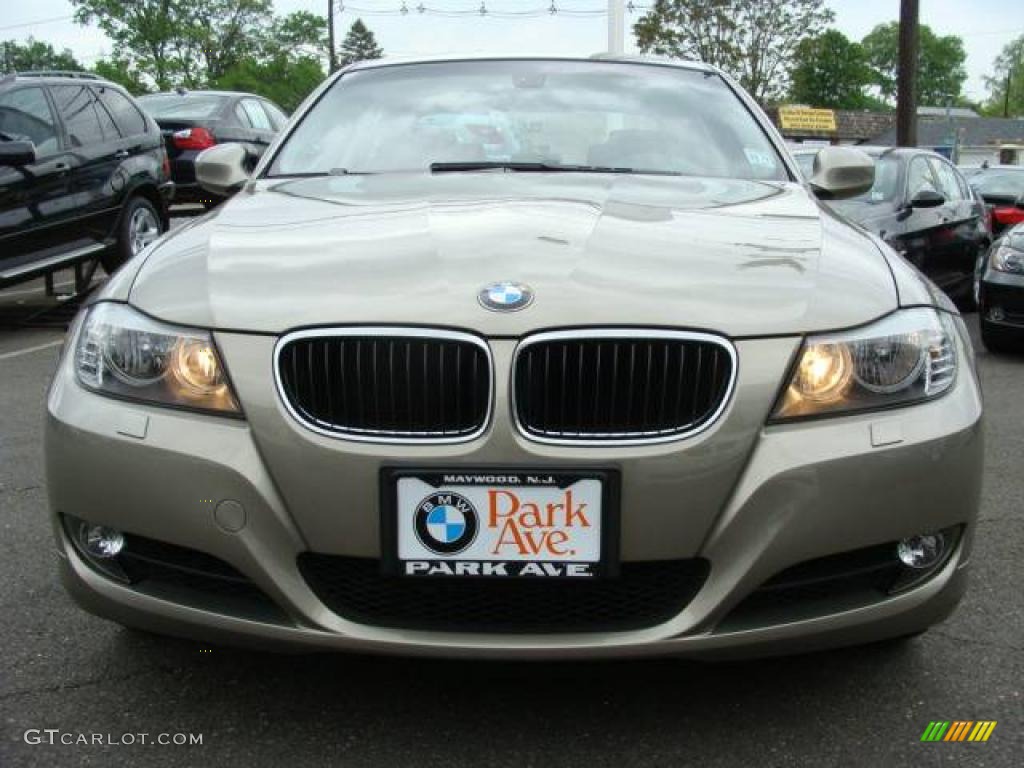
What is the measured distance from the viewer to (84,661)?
2570 millimetres

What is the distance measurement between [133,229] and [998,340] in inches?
258

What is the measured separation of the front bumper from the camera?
197 cm

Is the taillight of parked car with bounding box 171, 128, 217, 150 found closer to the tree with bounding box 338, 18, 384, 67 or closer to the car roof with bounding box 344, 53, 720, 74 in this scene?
the car roof with bounding box 344, 53, 720, 74

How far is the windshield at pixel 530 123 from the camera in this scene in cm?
338

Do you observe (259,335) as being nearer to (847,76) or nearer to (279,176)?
(279,176)

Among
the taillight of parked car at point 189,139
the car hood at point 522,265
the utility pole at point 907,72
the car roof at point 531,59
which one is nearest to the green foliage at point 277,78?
the utility pole at point 907,72

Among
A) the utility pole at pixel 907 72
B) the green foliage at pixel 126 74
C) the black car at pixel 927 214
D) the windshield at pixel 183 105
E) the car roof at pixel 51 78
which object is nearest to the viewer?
the car roof at pixel 51 78

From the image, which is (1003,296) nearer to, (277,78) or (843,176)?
(843,176)

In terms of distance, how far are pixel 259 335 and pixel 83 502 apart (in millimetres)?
492

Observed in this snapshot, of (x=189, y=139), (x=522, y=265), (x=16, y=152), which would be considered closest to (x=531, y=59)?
(x=522, y=265)

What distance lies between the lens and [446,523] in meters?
1.97

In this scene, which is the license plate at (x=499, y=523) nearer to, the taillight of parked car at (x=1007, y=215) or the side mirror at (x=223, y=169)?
the side mirror at (x=223, y=169)

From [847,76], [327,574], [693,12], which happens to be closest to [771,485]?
[327,574]

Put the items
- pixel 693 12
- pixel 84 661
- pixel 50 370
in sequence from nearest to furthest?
pixel 84 661, pixel 50 370, pixel 693 12
